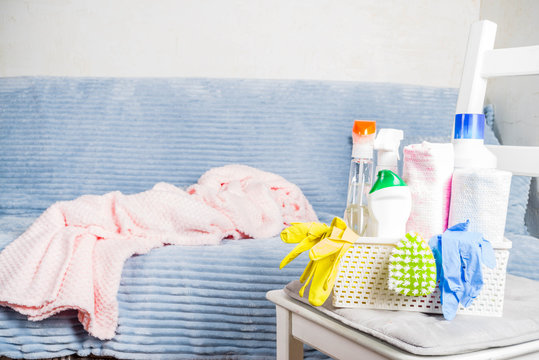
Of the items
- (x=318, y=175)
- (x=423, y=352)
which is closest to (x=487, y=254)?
(x=423, y=352)

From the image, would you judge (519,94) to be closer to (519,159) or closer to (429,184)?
(519,159)

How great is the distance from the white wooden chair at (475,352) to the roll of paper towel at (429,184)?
16 centimetres

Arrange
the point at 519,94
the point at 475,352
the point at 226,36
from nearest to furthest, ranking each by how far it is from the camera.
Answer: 1. the point at 475,352
2. the point at 519,94
3. the point at 226,36

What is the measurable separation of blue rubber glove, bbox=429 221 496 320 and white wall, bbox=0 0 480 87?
59.9 inches

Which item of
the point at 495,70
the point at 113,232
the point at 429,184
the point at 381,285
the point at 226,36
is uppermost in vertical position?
the point at 226,36

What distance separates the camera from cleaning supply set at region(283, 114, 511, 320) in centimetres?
54

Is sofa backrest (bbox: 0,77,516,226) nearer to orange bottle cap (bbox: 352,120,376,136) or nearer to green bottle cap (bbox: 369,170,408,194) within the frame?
orange bottle cap (bbox: 352,120,376,136)

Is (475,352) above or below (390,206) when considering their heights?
below

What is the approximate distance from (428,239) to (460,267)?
0.08 m

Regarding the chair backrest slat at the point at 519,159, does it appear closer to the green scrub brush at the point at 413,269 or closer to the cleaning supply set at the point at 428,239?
the cleaning supply set at the point at 428,239

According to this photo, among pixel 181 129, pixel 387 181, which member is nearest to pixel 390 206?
pixel 387 181

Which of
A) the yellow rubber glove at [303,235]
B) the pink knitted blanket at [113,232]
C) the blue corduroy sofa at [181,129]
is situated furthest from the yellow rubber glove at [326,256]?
the blue corduroy sofa at [181,129]

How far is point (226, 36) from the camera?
77.4 inches

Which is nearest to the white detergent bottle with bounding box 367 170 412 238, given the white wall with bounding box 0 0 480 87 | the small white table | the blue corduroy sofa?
the small white table
